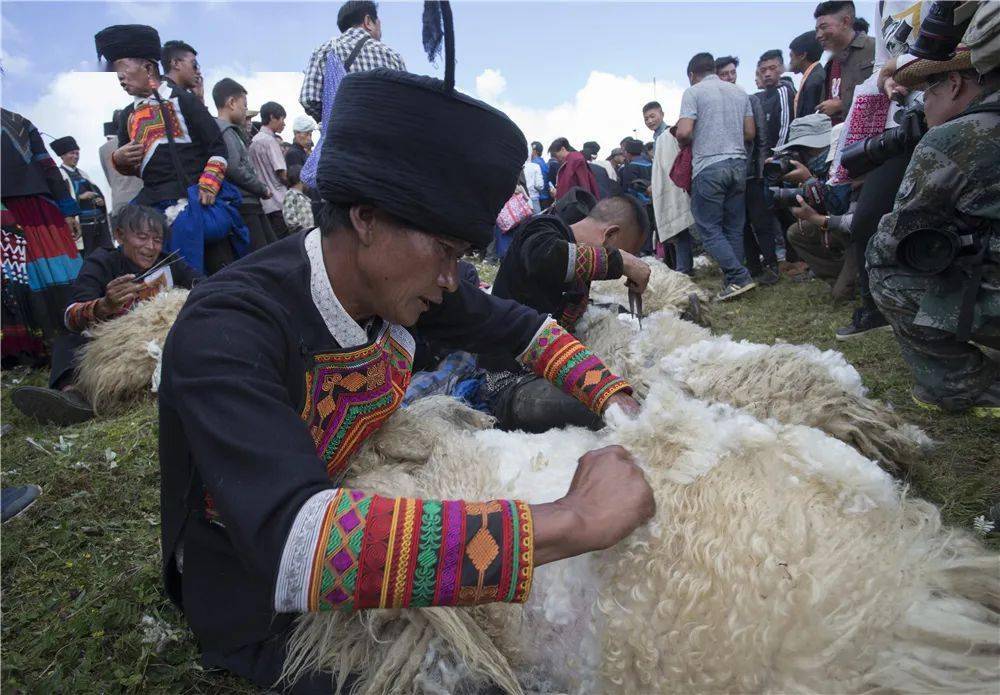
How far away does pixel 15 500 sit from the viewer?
1774 millimetres

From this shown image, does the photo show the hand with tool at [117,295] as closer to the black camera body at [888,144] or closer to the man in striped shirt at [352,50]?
the man in striped shirt at [352,50]

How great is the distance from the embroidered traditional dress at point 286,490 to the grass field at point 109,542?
296 millimetres

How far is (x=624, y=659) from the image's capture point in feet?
3.83

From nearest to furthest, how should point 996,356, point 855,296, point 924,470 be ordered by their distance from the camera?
point 924,470 → point 996,356 → point 855,296

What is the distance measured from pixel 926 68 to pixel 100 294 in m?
4.44

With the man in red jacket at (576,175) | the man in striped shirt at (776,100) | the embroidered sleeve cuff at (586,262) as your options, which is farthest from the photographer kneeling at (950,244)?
the man in red jacket at (576,175)

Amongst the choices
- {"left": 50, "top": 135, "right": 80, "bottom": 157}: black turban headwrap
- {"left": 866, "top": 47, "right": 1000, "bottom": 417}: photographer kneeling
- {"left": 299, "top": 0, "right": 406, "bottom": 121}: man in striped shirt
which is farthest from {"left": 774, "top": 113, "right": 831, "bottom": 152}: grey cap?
{"left": 50, "top": 135, "right": 80, "bottom": 157}: black turban headwrap

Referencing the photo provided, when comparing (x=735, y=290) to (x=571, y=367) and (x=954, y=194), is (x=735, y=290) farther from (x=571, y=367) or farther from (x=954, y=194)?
(x=571, y=367)

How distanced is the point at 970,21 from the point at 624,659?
224cm

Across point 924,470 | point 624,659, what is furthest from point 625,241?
point 624,659

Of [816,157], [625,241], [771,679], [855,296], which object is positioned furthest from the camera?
[816,157]

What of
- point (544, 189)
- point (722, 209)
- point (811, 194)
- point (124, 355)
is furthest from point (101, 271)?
point (544, 189)

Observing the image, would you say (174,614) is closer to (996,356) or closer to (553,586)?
(553,586)

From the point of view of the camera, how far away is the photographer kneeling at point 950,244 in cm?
203
